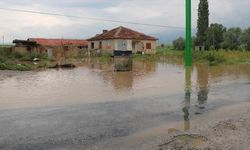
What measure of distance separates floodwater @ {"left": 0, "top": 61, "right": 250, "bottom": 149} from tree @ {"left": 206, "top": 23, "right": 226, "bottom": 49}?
37.6m

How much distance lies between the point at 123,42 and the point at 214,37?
15.7 metres

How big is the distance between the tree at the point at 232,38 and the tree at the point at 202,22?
310 centimetres

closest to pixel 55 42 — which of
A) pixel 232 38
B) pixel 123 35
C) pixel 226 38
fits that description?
pixel 123 35

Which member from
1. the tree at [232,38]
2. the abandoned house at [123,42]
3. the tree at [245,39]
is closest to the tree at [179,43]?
the tree at [232,38]

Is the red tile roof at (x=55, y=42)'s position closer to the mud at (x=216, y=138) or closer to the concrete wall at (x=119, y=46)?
the concrete wall at (x=119, y=46)

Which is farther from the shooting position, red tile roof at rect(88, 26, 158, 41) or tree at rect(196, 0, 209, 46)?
tree at rect(196, 0, 209, 46)

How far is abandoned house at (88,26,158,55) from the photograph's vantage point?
4517cm

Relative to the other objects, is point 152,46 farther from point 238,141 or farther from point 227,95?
point 238,141

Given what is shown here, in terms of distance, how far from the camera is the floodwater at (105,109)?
7.80 metres

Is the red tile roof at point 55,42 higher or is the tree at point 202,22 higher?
the tree at point 202,22

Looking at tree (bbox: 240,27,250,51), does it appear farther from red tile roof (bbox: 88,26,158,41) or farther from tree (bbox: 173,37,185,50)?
red tile roof (bbox: 88,26,158,41)

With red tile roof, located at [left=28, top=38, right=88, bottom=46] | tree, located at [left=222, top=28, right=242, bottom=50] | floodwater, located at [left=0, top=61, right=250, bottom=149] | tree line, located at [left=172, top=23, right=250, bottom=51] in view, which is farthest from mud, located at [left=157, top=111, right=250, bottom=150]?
tree, located at [left=222, top=28, right=242, bottom=50]

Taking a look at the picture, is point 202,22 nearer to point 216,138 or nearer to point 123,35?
point 123,35

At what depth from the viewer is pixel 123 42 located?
45.6 metres
